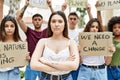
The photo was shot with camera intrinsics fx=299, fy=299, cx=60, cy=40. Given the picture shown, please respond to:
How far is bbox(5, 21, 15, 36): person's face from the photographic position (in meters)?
3.66

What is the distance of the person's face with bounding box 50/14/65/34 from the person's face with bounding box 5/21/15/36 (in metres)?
0.63

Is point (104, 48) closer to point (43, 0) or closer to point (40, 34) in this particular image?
point (40, 34)

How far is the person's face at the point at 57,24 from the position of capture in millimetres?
3203

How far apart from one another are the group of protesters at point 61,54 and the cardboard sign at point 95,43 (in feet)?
0.21

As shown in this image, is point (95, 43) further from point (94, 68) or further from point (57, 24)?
point (57, 24)

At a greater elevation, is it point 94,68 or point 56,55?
point 56,55

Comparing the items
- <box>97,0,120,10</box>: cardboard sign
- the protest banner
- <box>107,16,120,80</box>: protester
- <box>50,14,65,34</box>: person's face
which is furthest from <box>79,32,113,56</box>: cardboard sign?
the protest banner

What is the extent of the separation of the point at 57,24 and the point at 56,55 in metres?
0.34

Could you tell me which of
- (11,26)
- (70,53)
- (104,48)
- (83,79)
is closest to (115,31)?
(104,48)

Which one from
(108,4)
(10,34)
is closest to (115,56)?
(108,4)

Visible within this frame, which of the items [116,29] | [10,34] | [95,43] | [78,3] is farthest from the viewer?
[78,3]

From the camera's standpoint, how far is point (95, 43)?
3.81 meters

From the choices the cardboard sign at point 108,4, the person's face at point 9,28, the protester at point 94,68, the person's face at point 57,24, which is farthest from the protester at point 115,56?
the person's face at point 9,28

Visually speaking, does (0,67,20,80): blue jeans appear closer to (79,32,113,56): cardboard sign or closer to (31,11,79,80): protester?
(31,11,79,80): protester
